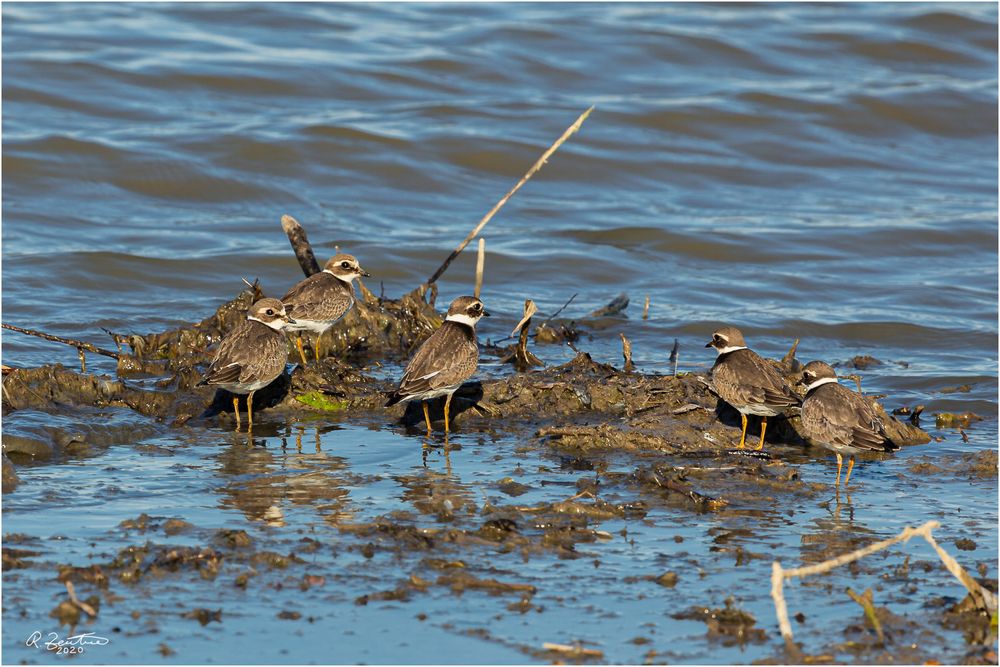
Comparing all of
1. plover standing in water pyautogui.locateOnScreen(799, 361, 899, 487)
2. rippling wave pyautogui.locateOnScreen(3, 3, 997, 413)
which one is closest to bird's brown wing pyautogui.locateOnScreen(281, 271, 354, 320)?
rippling wave pyautogui.locateOnScreen(3, 3, 997, 413)

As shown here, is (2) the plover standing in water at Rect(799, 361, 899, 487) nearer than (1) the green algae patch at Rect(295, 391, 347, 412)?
Yes

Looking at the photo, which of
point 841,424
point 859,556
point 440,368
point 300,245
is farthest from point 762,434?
point 300,245

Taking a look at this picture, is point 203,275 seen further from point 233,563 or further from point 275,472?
point 233,563

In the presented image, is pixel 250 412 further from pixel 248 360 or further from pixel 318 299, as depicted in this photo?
pixel 318 299

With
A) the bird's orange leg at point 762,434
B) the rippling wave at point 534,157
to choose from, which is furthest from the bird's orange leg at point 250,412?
the bird's orange leg at point 762,434

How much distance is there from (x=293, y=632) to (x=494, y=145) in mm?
14648

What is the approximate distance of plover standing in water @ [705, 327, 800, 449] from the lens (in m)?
9.09

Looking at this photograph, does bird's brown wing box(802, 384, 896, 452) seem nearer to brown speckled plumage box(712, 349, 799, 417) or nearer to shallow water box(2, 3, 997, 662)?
brown speckled plumage box(712, 349, 799, 417)

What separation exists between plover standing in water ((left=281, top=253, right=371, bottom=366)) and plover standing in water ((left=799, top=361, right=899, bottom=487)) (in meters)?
4.26

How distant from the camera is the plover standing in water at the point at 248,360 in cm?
938

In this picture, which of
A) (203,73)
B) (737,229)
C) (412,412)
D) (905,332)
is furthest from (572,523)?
(203,73)

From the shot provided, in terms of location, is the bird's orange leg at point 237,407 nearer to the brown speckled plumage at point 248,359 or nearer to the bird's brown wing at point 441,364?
the brown speckled plumage at point 248,359

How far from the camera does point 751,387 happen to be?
29.9 feet
